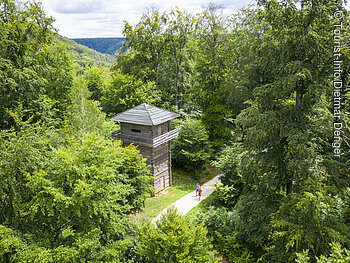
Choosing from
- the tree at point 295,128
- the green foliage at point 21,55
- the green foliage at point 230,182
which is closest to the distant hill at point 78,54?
the green foliage at point 21,55

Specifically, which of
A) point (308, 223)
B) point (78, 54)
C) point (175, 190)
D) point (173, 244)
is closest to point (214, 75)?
point (175, 190)

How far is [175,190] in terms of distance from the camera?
20.4 metres

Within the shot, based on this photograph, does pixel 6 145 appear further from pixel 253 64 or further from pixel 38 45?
pixel 253 64

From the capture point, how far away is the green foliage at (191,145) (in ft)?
75.5

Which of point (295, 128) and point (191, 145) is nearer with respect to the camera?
point (295, 128)

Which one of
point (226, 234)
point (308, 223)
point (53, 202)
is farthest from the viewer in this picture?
point (226, 234)

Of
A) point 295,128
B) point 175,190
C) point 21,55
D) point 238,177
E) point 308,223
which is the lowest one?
point 175,190

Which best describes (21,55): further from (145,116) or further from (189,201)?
(189,201)

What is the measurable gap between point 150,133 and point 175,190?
221 inches

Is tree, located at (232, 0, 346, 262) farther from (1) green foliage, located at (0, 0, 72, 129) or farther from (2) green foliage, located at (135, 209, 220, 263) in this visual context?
(1) green foliage, located at (0, 0, 72, 129)

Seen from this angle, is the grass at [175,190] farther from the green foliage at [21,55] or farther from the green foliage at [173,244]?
the green foliage at [21,55]

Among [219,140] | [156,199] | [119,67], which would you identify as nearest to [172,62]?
[119,67]

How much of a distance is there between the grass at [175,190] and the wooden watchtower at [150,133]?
3.53ft

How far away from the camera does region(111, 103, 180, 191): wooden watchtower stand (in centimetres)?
1836
